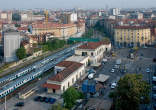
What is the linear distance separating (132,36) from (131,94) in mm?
11619

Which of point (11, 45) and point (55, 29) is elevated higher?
point (55, 29)

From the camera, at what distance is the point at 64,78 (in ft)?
24.5

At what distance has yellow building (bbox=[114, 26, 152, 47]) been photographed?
16.2m

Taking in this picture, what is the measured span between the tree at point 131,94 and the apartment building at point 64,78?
229 cm

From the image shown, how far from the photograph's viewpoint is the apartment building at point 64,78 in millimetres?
7199

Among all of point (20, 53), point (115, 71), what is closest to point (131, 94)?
point (115, 71)

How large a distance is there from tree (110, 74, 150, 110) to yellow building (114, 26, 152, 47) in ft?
36.7

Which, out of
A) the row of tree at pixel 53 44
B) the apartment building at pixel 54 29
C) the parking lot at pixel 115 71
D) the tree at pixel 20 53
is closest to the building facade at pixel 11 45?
the tree at pixel 20 53

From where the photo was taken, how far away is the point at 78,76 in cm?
882

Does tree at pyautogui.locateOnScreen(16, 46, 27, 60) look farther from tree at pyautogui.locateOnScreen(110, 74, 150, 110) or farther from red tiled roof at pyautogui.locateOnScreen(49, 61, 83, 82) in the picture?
tree at pyautogui.locateOnScreen(110, 74, 150, 110)

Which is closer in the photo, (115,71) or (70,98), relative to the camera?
(70,98)

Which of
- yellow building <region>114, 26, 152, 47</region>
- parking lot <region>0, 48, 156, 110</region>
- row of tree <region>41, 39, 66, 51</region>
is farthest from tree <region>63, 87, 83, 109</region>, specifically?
yellow building <region>114, 26, 152, 47</region>

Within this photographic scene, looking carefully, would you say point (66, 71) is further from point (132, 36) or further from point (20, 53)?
A: point (132, 36)

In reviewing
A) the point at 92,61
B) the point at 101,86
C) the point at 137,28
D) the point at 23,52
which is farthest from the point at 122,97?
the point at 137,28
